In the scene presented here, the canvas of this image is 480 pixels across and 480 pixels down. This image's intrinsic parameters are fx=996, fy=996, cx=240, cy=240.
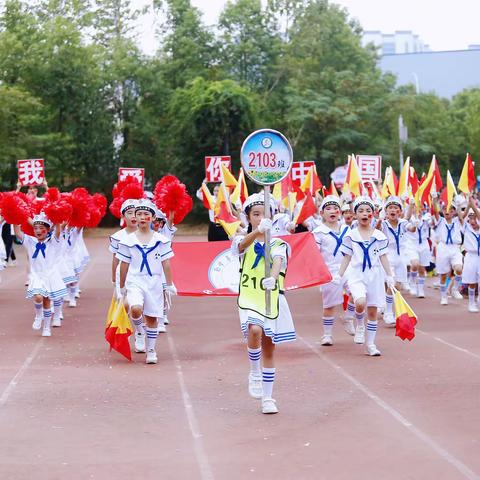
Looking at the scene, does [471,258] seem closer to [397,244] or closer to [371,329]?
[397,244]

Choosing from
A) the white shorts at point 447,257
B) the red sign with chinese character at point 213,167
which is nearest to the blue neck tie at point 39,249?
the white shorts at point 447,257

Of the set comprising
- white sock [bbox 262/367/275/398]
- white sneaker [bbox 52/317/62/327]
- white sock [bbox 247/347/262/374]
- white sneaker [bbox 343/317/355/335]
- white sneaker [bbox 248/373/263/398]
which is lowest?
white sneaker [bbox 52/317/62/327]

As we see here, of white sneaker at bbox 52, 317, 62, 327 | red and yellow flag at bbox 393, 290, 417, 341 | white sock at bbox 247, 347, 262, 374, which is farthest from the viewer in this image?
white sneaker at bbox 52, 317, 62, 327

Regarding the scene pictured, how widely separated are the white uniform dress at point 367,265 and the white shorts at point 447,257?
6776 mm

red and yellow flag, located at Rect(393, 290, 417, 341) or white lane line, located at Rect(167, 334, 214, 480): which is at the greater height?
red and yellow flag, located at Rect(393, 290, 417, 341)

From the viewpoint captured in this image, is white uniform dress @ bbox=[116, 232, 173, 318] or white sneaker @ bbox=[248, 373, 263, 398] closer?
white sneaker @ bbox=[248, 373, 263, 398]

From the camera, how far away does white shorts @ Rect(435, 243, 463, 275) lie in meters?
18.9

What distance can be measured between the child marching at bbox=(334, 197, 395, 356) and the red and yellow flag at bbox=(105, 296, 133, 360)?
2691 millimetres

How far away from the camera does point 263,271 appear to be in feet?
29.8

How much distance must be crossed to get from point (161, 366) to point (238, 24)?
1927 inches

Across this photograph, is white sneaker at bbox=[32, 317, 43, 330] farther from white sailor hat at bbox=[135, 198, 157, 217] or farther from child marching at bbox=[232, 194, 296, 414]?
child marching at bbox=[232, 194, 296, 414]

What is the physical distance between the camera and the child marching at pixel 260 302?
353 inches

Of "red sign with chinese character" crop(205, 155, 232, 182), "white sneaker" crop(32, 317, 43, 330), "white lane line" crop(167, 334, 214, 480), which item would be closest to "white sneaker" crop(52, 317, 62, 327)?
"white sneaker" crop(32, 317, 43, 330)

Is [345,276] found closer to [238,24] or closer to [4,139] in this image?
[4,139]
